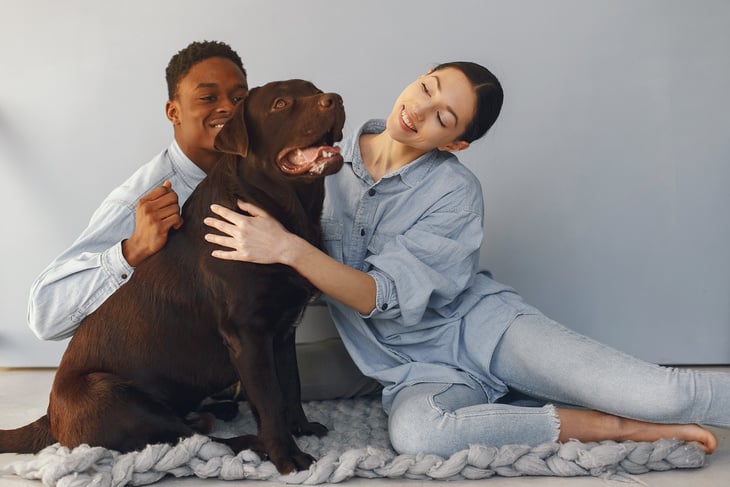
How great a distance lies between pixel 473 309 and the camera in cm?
199

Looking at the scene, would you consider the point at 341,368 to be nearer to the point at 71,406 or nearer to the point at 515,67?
the point at 71,406

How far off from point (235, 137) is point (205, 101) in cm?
48

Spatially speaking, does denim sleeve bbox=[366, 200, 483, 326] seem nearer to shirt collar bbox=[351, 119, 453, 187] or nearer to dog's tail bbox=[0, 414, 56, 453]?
shirt collar bbox=[351, 119, 453, 187]

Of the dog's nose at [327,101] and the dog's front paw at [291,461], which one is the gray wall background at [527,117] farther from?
the dog's nose at [327,101]

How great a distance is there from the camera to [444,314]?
197 cm

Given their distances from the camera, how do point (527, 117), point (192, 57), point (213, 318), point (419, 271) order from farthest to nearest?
point (527, 117), point (192, 57), point (419, 271), point (213, 318)

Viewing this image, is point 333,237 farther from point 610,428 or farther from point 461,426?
point 610,428

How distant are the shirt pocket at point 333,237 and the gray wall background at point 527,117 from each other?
2.15 feet

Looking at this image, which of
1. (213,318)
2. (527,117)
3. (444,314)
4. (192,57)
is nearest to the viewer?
(213,318)

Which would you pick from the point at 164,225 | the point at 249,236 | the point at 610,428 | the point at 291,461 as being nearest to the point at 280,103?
the point at 249,236

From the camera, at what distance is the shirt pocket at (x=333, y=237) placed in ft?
6.55

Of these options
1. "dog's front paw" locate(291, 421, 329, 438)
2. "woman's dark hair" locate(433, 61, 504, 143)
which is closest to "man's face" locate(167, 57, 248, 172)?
"woman's dark hair" locate(433, 61, 504, 143)

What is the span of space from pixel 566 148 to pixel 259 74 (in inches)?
44.6

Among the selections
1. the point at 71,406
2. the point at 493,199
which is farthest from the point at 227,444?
the point at 493,199
